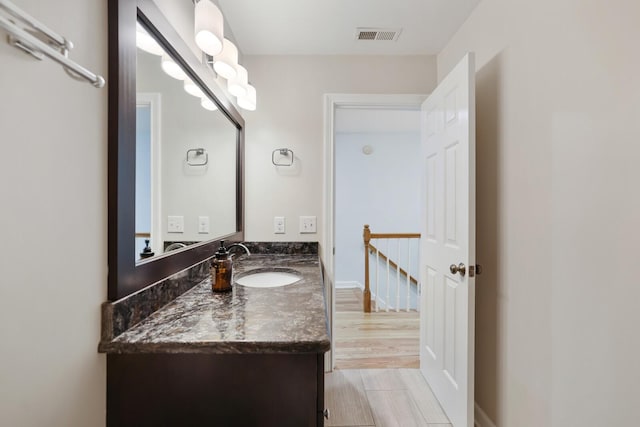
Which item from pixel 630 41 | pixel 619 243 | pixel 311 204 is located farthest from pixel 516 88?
pixel 311 204

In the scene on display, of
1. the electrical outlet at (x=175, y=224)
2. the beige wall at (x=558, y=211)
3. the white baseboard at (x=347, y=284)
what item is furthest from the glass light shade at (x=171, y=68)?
the white baseboard at (x=347, y=284)

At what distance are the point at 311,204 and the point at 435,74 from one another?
1377 mm

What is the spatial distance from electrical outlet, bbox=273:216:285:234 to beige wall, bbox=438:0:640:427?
1310 millimetres

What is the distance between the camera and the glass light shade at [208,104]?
1473 millimetres

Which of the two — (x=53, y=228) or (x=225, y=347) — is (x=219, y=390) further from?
(x=53, y=228)

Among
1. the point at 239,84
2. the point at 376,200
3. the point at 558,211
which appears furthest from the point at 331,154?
the point at 376,200

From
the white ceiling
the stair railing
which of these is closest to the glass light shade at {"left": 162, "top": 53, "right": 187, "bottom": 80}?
the white ceiling

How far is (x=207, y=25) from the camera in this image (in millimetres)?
1134

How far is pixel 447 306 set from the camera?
1.70 metres

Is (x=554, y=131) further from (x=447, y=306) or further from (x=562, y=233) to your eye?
(x=447, y=306)

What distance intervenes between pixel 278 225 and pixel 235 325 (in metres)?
1.35

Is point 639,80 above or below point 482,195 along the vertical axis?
above

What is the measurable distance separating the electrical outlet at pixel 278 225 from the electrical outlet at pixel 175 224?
955 millimetres

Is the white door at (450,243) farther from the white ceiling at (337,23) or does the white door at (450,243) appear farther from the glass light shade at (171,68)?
the glass light shade at (171,68)
